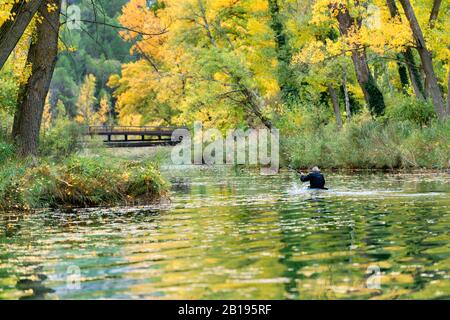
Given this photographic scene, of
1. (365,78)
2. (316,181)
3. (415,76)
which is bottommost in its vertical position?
(316,181)

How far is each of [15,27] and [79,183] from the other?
4.36m

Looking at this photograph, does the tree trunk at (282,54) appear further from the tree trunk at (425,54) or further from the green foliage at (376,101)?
the tree trunk at (425,54)

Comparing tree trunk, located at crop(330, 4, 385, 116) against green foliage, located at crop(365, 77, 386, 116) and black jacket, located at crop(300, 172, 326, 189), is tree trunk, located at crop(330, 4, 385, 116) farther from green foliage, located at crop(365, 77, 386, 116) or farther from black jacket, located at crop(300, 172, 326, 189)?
black jacket, located at crop(300, 172, 326, 189)

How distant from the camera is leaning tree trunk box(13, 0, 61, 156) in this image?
25.8 meters

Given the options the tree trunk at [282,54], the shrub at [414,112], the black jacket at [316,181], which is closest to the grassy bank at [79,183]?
the black jacket at [316,181]

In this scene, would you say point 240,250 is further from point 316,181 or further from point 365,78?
point 365,78

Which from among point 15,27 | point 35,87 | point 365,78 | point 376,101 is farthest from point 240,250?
point 365,78

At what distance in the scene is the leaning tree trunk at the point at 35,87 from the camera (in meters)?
25.8

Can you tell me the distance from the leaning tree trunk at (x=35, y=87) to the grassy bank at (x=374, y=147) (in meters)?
14.9

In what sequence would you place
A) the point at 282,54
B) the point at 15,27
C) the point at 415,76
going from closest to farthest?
1. the point at 15,27
2. the point at 415,76
3. the point at 282,54

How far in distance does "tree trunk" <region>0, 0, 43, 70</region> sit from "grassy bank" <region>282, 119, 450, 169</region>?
1762 centimetres

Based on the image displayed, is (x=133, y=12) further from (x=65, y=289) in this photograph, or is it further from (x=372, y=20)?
(x=65, y=289)

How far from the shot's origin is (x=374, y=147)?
36375 millimetres
